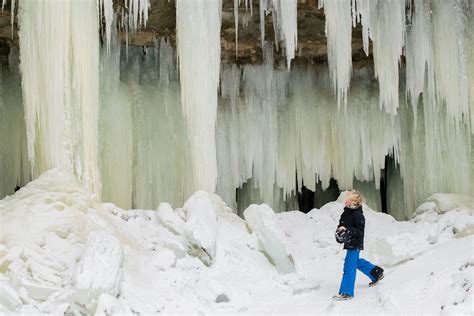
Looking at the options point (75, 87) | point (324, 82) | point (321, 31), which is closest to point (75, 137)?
point (75, 87)

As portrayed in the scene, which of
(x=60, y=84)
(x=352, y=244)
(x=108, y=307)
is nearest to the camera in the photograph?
(x=108, y=307)

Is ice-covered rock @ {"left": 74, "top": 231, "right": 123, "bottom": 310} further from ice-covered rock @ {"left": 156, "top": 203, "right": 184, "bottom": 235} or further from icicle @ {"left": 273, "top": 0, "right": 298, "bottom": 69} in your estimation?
icicle @ {"left": 273, "top": 0, "right": 298, "bottom": 69}

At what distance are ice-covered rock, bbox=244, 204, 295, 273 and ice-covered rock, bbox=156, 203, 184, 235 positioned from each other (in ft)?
3.10

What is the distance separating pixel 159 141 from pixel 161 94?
76 centimetres

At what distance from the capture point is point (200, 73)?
985 centimetres

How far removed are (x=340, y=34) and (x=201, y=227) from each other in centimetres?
379

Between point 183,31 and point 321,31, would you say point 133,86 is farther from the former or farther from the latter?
point 321,31

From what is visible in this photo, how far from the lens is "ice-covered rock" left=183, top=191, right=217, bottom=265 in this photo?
792 centimetres

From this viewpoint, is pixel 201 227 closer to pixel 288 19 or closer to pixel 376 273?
pixel 376 273

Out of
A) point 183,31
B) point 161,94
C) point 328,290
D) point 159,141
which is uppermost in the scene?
point 183,31

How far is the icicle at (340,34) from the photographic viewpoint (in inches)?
399

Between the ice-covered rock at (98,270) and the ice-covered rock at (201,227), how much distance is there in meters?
1.15

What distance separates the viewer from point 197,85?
9.89 meters

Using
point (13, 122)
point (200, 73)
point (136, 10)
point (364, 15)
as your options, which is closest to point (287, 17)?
point (364, 15)
